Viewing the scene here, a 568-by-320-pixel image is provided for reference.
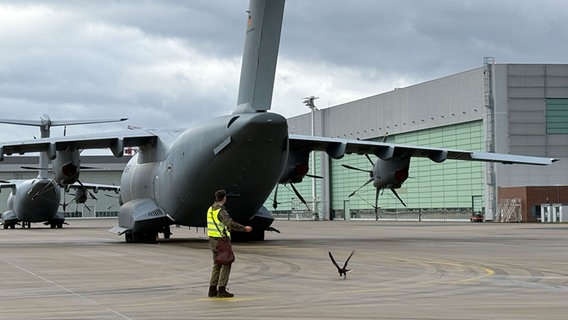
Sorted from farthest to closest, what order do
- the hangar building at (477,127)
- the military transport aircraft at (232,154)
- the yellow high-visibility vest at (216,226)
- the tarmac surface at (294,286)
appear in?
the hangar building at (477,127) → the military transport aircraft at (232,154) → the yellow high-visibility vest at (216,226) → the tarmac surface at (294,286)

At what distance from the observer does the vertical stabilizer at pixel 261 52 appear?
76.9 ft

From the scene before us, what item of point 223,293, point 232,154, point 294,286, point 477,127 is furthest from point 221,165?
point 477,127

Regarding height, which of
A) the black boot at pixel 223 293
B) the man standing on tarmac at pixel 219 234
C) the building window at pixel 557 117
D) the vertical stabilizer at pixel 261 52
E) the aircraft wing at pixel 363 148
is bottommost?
the black boot at pixel 223 293

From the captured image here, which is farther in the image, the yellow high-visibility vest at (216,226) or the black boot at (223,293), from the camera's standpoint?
the yellow high-visibility vest at (216,226)

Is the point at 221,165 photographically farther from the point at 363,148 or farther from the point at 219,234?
the point at 219,234

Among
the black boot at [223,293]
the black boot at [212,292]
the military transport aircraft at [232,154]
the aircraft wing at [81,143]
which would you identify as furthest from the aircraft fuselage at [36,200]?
the black boot at [223,293]

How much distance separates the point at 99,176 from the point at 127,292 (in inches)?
4219

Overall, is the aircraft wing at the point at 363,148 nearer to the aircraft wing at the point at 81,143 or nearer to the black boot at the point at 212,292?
the aircraft wing at the point at 81,143

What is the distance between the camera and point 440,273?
15938 millimetres

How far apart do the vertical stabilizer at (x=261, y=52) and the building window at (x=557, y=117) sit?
172 feet

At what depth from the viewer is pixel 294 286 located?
13727 millimetres

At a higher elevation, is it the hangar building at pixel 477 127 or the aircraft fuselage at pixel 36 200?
the hangar building at pixel 477 127

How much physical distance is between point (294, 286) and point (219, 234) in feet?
6.57

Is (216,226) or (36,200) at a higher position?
(36,200)
